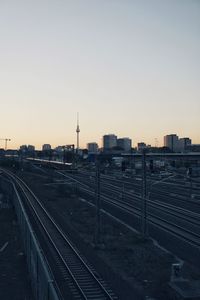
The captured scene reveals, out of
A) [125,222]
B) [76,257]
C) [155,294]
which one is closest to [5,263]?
[76,257]

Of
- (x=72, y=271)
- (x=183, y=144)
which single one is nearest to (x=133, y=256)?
(x=72, y=271)

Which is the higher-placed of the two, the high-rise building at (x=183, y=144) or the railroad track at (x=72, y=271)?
the high-rise building at (x=183, y=144)

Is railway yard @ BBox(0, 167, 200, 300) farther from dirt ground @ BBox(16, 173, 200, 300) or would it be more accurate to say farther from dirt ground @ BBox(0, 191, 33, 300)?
dirt ground @ BBox(0, 191, 33, 300)

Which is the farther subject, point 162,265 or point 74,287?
point 162,265

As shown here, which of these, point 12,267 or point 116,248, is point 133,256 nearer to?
point 116,248

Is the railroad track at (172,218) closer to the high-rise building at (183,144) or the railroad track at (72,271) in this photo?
the railroad track at (72,271)

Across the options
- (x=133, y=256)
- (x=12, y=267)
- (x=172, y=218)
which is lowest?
(x=12, y=267)

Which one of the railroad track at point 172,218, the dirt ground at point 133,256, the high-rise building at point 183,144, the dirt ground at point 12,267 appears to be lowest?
the dirt ground at point 12,267

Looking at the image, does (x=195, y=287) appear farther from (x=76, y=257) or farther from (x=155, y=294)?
(x=76, y=257)

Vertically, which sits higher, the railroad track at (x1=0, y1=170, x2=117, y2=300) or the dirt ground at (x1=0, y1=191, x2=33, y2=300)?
the railroad track at (x1=0, y1=170, x2=117, y2=300)

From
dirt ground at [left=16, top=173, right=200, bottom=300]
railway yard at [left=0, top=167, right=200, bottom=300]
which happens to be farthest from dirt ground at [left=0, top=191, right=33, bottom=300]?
dirt ground at [left=16, top=173, right=200, bottom=300]

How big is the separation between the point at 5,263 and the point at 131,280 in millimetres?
7534

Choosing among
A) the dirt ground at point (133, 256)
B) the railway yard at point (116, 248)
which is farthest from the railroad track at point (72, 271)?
the dirt ground at point (133, 256)

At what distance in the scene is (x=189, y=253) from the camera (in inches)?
1067
